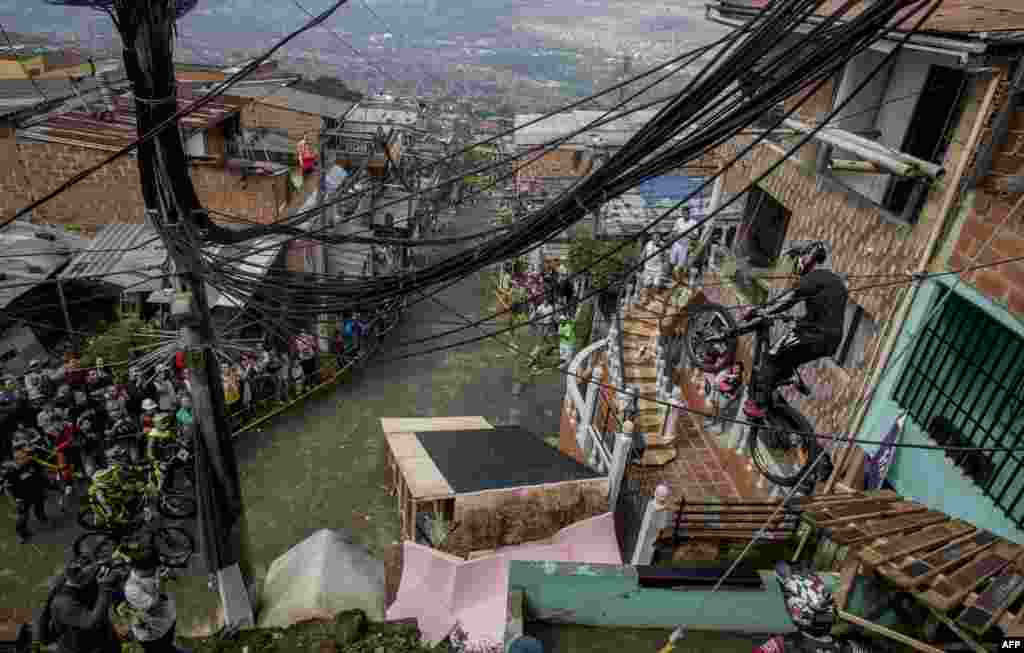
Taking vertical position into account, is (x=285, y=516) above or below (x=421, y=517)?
below

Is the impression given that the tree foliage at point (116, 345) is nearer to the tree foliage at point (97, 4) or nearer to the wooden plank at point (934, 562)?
the tree foliage at point (97, 4)

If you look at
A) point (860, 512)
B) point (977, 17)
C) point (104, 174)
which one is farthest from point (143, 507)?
point (977, 17)

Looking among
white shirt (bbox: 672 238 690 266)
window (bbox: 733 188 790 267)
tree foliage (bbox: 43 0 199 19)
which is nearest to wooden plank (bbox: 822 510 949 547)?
tree foliage (bbox: 43 0 199 19)

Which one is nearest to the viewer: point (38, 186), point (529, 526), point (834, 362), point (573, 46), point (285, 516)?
point (529, 526)

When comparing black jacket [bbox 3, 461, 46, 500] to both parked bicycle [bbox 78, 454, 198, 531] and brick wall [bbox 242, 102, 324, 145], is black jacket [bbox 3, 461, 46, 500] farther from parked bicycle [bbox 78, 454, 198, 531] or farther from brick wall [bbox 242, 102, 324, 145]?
brick wall [bbox 242, 102, 324, 145]

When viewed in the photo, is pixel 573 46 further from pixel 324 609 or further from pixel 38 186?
pixel 324 609

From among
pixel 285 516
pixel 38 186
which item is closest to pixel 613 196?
pixel 285 516
